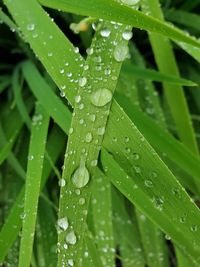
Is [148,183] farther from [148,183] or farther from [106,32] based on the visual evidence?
[106,32]

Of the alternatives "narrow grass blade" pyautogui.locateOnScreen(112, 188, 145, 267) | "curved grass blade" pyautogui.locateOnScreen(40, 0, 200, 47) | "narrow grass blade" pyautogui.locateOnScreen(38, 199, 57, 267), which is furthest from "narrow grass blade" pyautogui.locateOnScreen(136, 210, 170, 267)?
"curved grass blade" pyautogui.locateOnScreen(40, 0, 200, 47)

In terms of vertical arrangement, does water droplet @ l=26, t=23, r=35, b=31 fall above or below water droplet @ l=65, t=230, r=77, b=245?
above

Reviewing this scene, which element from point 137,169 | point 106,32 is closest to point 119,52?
point 106,32

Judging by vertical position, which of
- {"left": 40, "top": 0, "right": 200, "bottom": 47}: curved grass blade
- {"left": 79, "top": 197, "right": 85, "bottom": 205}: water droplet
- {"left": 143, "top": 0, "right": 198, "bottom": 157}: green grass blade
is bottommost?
→ {"left": 79, "top": 197, "right": 85, "bottom": 205}: water droplet

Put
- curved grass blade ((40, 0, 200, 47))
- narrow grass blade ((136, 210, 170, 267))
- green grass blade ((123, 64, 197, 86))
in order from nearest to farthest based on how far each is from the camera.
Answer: curved grass blade ((40, 0, 200, 47)) < green grass blade ((123, 64, 197, 86)) < narrow grass blade ((136, 210, 170, 267))

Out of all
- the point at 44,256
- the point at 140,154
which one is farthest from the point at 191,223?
the point at 44,256

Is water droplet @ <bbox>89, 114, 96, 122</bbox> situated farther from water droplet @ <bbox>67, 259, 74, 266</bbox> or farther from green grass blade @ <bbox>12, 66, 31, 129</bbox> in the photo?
green grass blade @ <bbox>12, 66, 31, 129</bbox>

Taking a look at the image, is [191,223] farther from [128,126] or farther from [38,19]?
[38,19]
